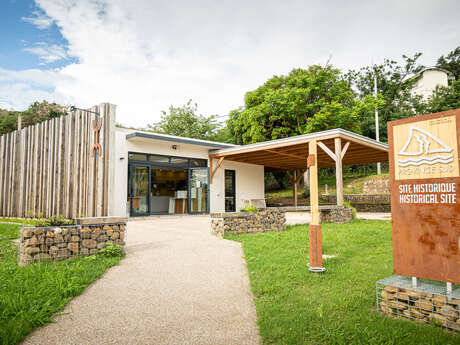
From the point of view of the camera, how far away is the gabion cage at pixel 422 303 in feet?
7.08

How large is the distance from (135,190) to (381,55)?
77.3ft

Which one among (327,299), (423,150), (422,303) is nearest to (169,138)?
(327,299)

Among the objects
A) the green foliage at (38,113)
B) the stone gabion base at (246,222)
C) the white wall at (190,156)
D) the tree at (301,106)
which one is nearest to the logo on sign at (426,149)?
the stone gabion base at (246,222)

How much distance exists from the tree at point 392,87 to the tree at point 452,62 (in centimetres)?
539

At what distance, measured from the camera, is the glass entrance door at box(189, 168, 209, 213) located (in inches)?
485

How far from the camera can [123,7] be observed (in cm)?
849

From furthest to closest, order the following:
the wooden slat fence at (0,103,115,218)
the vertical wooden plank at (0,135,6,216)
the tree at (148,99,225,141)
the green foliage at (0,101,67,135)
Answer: the tree at (148,99,225,141)
the green foliage at (0,101,67,135)
the vertical wooden plank at (0,135,6,216)
the wooden slat fence at (0,103,115,218)

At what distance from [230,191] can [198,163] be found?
7.83ft

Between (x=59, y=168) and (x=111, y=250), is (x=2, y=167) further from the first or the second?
(x=111, y=250)

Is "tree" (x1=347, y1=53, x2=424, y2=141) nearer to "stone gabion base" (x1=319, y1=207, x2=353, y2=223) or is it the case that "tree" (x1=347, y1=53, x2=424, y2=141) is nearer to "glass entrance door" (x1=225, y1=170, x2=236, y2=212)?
"glass entrance door" (x1=225, y1=170, x2=236, y2=212)

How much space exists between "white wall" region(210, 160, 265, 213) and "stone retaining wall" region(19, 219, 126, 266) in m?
8.27

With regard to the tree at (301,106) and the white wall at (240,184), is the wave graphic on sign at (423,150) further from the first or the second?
the tree at (301,106)

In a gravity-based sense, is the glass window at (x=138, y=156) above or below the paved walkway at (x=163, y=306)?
above

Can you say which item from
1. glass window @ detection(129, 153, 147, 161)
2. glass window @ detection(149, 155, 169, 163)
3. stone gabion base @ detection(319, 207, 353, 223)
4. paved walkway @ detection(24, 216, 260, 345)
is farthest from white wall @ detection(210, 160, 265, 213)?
paved walkway @ detection(24, 216, 260, 345)
